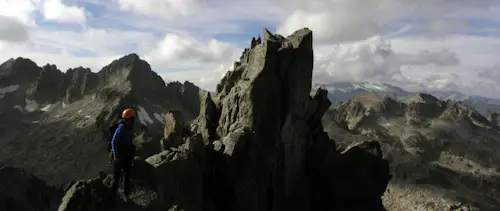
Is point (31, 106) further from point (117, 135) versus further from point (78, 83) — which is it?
point (117, 135)

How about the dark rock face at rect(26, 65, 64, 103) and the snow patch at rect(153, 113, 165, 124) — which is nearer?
the snow patch at rect(153, 113, 165, 124)

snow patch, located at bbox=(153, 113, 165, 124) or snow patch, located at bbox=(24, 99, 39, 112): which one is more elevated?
snow patch, located at bbox=(24, 99, 39, 112)

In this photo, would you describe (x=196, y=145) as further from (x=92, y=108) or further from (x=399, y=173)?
(x=92, y=108)

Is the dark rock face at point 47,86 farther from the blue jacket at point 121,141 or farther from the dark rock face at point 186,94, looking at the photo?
the blue jacket at point 121,141

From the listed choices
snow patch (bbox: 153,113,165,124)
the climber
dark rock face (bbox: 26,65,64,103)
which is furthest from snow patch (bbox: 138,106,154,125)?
the climber

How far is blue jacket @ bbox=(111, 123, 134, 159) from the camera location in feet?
68.2

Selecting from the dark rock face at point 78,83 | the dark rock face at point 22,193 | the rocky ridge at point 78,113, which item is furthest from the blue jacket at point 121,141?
the dark rock face at point 78,83

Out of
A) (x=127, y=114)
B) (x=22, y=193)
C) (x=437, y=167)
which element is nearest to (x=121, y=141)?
(x=127, y=114)

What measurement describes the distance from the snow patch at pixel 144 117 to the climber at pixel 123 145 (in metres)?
138

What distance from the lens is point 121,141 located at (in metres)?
20.9

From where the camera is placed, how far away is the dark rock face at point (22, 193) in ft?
201

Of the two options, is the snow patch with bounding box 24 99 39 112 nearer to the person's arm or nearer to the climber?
the climber

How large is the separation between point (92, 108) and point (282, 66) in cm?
14828

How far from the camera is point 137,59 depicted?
187750 mm
